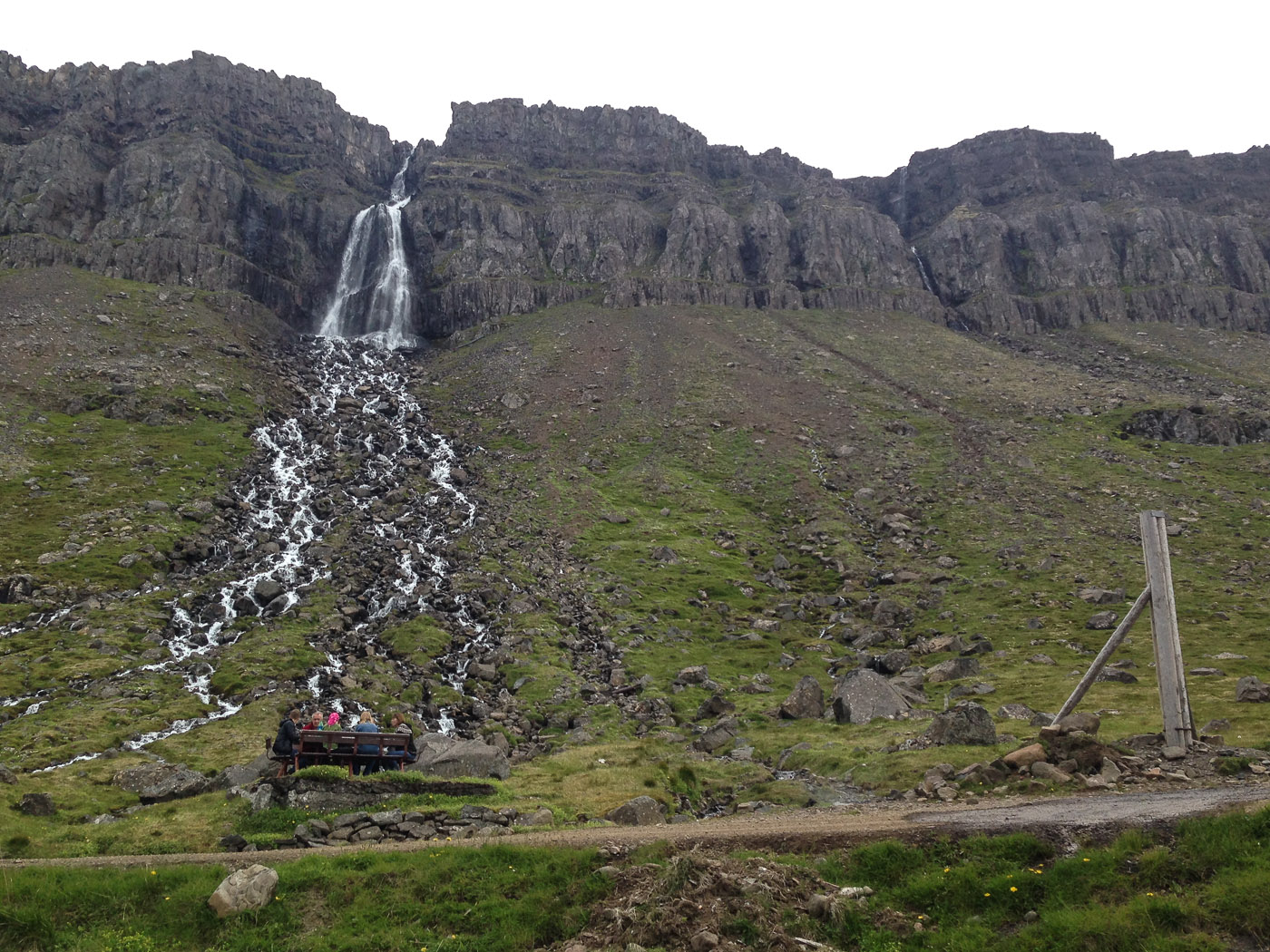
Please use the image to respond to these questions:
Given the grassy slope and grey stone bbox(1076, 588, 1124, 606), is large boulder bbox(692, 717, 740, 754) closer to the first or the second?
the grassy slope

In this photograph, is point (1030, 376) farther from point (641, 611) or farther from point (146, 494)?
point (146, 494)

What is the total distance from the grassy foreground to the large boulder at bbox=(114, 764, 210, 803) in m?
12.1

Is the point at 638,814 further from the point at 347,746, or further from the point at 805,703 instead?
the point at 805,703

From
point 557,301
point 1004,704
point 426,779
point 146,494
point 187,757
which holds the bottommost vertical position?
point 1004,704

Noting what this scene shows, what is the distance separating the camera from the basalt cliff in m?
124

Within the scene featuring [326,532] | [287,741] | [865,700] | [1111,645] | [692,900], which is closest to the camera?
[692,900]

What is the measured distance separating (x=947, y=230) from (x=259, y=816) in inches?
6462

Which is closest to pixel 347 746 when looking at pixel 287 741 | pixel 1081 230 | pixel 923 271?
pixel 287 741

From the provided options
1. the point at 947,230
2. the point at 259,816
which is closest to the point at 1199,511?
the point at 259,816

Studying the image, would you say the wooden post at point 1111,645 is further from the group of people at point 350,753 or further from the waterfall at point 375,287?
the waterfall at point 375,287

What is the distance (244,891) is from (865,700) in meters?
29.4

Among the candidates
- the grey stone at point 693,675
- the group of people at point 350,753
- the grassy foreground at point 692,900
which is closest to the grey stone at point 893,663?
the grey stone at point 693,675

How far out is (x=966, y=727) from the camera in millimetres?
28625

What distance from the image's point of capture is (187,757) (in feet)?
112
